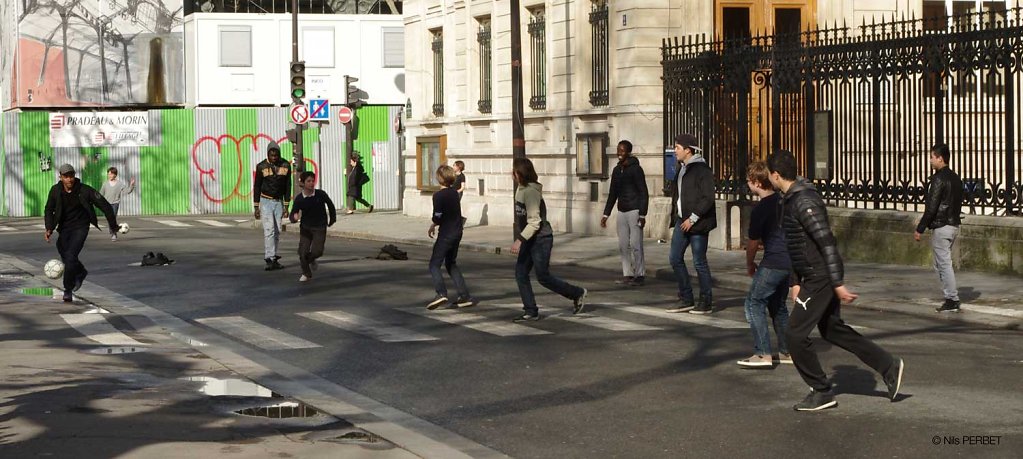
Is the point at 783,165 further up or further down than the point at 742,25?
further down

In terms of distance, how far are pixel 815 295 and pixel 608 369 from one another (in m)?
2.38

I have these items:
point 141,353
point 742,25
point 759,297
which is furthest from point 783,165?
point 742,25

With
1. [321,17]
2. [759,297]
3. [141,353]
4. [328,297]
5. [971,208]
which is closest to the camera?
[759,297]

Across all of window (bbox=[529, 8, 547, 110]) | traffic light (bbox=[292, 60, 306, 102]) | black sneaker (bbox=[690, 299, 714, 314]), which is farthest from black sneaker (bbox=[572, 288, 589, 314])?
traffic light (bbox=[292, 60, 306, 102])

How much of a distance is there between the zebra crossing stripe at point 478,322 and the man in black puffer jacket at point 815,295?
179 inches

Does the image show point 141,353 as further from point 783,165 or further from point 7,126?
point 7,126

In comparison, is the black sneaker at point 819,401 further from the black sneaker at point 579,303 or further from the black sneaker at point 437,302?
the black sneaker at point 437,302

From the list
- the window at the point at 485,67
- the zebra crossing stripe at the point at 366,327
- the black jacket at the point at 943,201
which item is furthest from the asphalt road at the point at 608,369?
the window at the point at 485,67

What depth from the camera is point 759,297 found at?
11.3m

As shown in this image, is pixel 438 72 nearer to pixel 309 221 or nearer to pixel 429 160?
pixel 429 160

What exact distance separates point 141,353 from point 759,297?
4947 millimetres

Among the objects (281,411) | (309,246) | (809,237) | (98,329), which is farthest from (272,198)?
(809,237)

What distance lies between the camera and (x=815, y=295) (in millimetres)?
9594

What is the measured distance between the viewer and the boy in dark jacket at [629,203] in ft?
60.7
